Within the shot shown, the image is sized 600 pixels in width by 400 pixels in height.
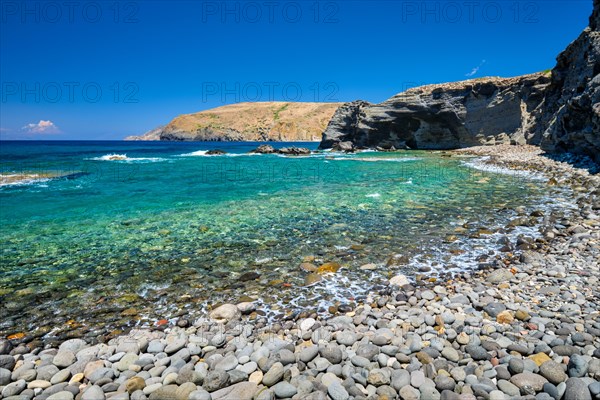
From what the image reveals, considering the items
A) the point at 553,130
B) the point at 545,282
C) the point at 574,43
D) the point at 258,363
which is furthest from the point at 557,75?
the point at 258,363

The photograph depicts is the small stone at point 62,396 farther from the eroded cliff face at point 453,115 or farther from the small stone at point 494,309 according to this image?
the eroded cliff face at point 453,115

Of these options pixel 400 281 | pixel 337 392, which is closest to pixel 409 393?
pixel 337 392

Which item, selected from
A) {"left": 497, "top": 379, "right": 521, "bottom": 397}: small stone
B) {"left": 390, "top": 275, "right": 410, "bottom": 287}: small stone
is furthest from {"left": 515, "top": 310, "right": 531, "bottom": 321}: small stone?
{"left": 390, "top": 275, "right": 410, "bottom": 287}: small stone

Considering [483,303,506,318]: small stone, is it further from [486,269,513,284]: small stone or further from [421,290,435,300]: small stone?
[486,269,513,284]: small stone

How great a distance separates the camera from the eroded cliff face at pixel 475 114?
31.7m

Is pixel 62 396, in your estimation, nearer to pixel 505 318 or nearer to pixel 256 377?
pixel 256 377

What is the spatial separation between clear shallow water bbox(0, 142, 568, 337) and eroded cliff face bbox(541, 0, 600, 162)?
878cm

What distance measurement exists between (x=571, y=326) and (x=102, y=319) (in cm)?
754

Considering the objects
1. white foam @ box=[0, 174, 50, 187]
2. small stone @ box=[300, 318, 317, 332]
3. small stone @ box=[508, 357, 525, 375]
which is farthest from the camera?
white foam @ box=[0, 174, 50, 187]

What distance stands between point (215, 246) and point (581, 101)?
1085 inches

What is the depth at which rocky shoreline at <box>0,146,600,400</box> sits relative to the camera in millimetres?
3826

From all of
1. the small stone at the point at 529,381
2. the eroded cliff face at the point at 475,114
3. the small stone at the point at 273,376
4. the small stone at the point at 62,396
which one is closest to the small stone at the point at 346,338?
the small stone at the point at 273,376

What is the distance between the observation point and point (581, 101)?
76.3 ft

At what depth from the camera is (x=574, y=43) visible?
31.4 meters
